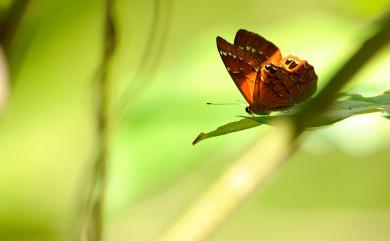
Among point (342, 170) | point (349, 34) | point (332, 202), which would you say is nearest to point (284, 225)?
point (332, 202)

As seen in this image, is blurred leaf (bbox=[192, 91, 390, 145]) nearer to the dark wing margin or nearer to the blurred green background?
the blurred green background

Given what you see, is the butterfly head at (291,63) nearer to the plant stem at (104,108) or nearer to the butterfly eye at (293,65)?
the butterfly eye at (293,65)

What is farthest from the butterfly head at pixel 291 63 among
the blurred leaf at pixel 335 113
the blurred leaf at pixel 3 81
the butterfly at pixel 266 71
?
the blurred leaf at pixel 3 81

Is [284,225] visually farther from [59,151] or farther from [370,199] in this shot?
[59,151]

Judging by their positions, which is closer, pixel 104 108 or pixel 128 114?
pixel 104 108

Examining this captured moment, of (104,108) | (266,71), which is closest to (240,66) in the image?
(266,71)

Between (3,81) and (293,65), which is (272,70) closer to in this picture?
(293,65)
